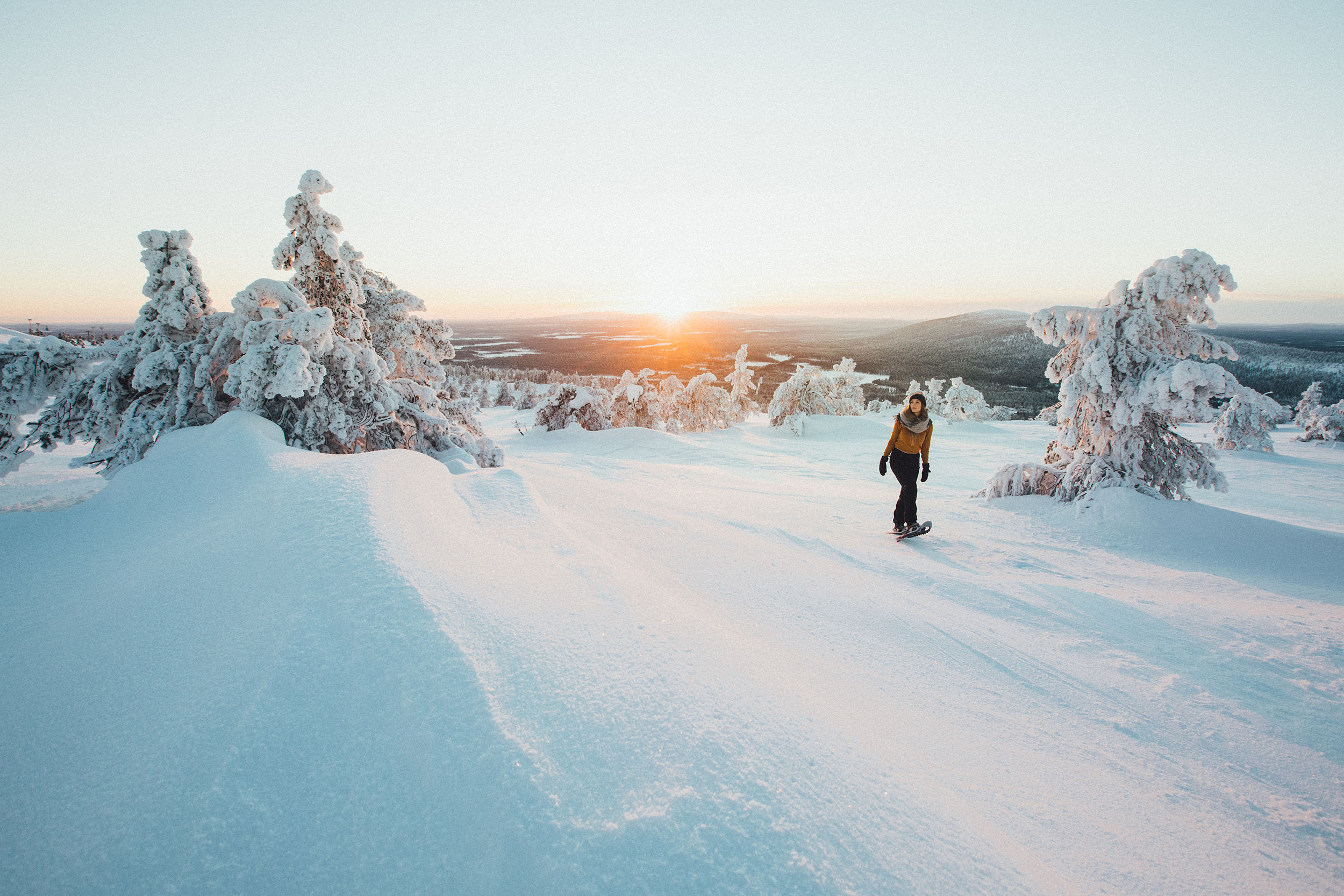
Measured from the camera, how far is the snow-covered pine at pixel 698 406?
2552 centimetres

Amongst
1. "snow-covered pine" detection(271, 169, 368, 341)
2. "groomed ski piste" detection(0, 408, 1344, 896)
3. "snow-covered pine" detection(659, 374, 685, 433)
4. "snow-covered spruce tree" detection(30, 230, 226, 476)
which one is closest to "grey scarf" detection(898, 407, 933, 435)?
"groomed ski piste" detection(0, 408, 1344, 896)

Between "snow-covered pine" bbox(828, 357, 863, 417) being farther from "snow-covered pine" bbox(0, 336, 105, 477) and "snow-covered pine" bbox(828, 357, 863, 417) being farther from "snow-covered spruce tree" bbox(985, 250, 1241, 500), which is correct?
"snow-covered pine" bbox(0, 336, 105, 477)

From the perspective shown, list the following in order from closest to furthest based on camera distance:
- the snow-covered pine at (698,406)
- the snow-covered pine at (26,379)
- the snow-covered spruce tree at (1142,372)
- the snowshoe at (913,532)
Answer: the snow-covered pine at (26,379), the snowshoe at (913,532), the snow-covered spruce tree at (1142,372), the snow-covered pine at (698,406)

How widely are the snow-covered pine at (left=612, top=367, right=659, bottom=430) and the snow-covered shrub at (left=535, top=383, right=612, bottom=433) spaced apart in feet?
5.46

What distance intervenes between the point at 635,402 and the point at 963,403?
20.7 metres

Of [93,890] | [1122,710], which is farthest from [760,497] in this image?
[93,890]

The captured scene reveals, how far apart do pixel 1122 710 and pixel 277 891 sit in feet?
12.5

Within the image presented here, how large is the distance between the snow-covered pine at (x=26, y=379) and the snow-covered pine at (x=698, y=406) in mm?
20242

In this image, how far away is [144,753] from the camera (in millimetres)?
1569

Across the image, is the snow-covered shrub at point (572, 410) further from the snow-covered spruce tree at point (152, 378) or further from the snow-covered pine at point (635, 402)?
the snow-covered spruce tree at point (152, 378)

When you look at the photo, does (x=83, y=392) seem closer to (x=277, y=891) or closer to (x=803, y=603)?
(x=277, y=891)

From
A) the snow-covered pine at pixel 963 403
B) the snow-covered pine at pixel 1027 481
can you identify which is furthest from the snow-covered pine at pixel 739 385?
the snow-covered pine at pixel 1027 481

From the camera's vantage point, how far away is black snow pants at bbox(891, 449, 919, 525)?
6078 mm

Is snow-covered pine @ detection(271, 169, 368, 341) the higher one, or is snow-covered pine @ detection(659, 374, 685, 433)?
snow-covered pine @ detection(271, 169, 368, 341)
